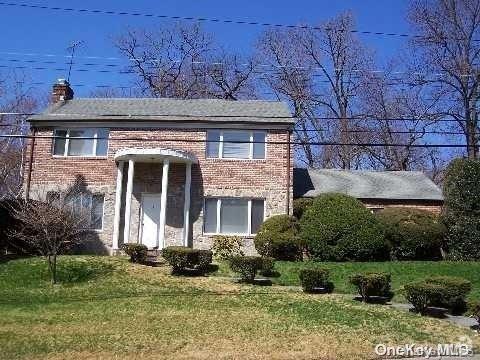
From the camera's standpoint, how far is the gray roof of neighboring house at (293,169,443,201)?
25.5 m

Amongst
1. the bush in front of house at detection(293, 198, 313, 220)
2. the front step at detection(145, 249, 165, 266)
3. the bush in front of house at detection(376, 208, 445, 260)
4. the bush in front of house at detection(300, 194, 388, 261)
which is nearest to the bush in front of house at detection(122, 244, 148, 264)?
the front step at detection(145, 249, 165, 266)

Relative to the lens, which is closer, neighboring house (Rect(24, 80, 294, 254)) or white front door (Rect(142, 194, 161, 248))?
neighboring house (Rect(24, 80, 294, 254))

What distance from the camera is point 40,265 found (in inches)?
767

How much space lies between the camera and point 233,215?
24.0 m

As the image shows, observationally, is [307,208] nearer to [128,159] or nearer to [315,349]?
[128,159]

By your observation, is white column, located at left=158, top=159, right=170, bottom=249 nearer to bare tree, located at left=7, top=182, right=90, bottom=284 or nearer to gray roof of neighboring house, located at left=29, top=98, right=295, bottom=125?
gray roof of neighboring house, located at left=29, top=98, right=295, bottom=125

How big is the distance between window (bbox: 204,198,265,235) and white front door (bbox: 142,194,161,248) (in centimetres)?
207

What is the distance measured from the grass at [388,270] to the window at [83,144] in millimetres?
8289

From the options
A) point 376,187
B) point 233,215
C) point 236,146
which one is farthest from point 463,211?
point 236,146

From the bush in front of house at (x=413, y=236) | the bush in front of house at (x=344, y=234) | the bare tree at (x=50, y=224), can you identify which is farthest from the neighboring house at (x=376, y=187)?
the bare tree at (x=50, y=224)

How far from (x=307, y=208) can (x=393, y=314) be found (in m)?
9.33

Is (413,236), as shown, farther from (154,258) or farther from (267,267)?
(154,258)

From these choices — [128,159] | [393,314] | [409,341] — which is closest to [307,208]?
[128,159]

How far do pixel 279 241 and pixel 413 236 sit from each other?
517cm
